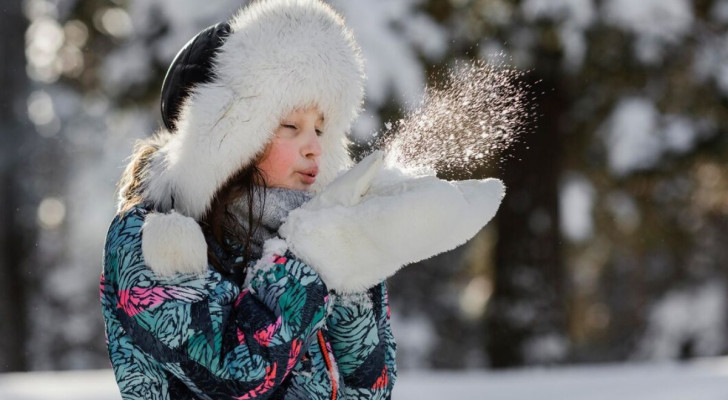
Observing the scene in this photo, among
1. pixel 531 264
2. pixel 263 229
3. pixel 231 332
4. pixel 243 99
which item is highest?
pixel 531 264

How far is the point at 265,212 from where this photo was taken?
6.50ft

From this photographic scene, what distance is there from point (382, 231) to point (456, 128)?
425mm

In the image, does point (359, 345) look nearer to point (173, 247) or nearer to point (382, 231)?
point (382, 231)

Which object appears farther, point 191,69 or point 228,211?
point 191,69

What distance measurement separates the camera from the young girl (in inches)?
69.5

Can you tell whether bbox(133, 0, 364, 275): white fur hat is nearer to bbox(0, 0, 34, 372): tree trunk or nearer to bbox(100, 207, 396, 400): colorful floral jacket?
bbox(100, 207, 396, 400): colorful floral jacket

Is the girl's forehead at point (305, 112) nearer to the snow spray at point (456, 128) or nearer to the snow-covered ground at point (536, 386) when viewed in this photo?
the snow spray at point (456, 128)

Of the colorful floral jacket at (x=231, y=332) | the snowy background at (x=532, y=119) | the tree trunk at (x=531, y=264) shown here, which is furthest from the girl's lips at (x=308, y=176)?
the tree trunk at (x=531, y=264)

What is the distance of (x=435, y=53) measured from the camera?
18.5 feet

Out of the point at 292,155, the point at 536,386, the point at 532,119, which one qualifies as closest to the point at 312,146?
the point at 292,155

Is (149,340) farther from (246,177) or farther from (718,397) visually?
(718,397)

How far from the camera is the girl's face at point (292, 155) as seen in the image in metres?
2.03

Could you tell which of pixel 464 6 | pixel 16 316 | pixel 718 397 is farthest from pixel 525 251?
pixel 16 316

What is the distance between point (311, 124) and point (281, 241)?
33 centimetres
